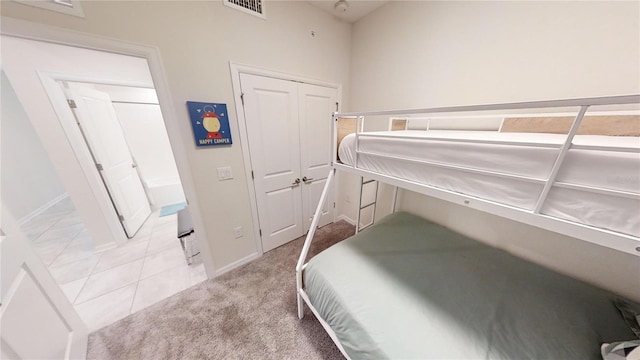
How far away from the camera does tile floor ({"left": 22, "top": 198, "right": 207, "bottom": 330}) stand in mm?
1638

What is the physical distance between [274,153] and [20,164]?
193 inches

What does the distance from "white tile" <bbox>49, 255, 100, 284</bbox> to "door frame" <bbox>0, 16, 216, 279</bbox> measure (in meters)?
1.44

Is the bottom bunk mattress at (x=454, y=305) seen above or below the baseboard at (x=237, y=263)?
above

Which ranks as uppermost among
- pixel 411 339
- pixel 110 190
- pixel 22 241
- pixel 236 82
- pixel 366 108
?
pixel 236 82

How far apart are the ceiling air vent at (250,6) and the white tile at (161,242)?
2755 millimetres

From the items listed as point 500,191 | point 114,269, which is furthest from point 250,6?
point 114,269

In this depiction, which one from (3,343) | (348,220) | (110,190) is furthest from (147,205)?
(348,220)

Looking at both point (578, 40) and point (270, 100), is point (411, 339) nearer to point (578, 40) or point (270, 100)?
point (578, 40)

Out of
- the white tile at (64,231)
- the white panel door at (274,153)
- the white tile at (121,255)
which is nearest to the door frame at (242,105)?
the white panel door at (274,153)

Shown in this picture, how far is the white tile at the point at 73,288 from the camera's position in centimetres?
171

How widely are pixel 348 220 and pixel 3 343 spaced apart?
2.80 m

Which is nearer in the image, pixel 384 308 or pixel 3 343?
pixel 3 343

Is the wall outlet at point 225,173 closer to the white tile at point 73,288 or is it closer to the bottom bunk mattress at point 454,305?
the bottom bunk mattress at point 454,305

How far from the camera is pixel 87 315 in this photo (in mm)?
1543
